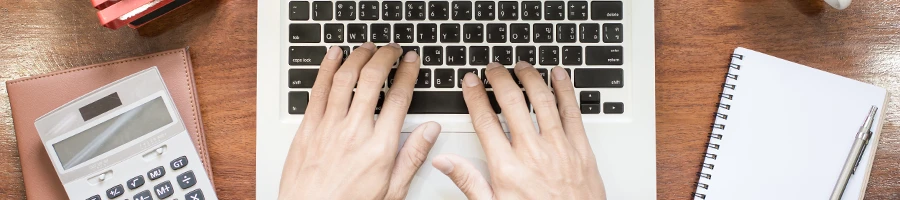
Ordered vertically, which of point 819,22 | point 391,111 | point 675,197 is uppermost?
point 819,22

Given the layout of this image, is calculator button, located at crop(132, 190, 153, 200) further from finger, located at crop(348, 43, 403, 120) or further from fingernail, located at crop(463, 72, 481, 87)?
fingernail, located at crop(463, 72, 481, 87)

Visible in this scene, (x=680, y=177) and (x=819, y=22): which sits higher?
(x=819, y=22)

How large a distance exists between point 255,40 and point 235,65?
4 cm

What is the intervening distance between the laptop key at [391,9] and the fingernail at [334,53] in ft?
0.20

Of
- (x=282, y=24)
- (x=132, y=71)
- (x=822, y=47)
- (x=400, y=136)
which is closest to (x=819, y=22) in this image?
(x=822, y=47)

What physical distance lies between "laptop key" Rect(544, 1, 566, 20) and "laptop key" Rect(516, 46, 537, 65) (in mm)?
40

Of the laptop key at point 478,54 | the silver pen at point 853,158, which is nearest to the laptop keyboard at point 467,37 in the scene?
A: the laptop key at point 478,54

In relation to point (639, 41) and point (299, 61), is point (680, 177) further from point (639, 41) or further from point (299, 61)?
point (299, 61)

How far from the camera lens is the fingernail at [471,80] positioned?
24.3 inches

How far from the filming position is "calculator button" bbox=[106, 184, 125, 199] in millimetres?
637

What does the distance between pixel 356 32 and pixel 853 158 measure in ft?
1.88

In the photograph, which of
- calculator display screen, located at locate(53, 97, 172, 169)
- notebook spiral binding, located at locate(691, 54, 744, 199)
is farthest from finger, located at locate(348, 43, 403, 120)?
notebook spiral binding, located at locate(691, 54, 744, 199)

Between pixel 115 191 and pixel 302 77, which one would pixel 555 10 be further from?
pixel 115 191

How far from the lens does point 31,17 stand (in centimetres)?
68
